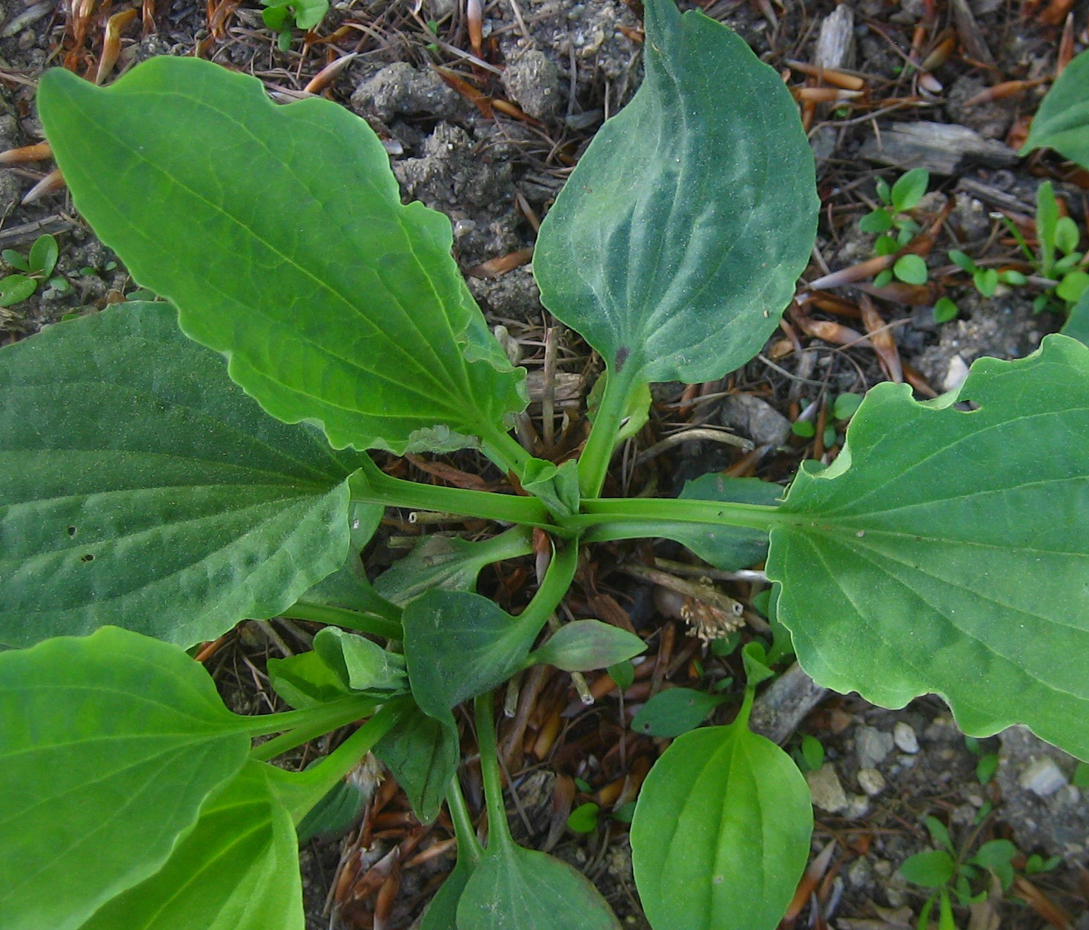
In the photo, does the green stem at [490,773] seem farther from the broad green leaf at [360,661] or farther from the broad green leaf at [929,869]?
the broad green leaf at [929,869]

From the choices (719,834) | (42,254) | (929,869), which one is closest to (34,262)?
(42,254)

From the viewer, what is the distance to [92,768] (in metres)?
1.07

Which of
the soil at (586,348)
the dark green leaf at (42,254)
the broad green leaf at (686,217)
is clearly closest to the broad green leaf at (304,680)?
the soil at (586,348)

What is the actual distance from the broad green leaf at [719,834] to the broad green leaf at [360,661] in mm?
520

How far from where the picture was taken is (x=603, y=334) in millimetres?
1687

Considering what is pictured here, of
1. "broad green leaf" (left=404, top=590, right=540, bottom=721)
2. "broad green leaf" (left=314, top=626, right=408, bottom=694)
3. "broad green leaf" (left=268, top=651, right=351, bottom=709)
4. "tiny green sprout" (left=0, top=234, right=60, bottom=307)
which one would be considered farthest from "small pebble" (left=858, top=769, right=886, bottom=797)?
"tiny green sprout" (left=0, top=234, right=60, bottom=307)

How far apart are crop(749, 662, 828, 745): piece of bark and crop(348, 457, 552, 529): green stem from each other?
25.1 inches

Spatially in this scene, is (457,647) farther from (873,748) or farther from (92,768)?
(873,748)

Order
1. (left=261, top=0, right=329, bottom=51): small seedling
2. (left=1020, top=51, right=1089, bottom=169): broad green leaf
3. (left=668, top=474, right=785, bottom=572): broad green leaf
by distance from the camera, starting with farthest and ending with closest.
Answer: (left=261, top=0, right=329, bottom=51): small seedling, (left=1020, top=51, right=1089, bottom=169): broad green leaf, (left=668, top=474, right=785, bottom=572): broad green leaf

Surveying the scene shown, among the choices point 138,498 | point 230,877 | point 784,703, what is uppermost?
point 138,498

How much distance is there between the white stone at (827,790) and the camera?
5.95 feet

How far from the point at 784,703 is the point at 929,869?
0.45m

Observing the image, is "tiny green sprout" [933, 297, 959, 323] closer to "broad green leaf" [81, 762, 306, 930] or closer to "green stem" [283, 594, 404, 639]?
"green stem" [283, 594, 404, 639]

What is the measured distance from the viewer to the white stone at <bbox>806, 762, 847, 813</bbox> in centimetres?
181
